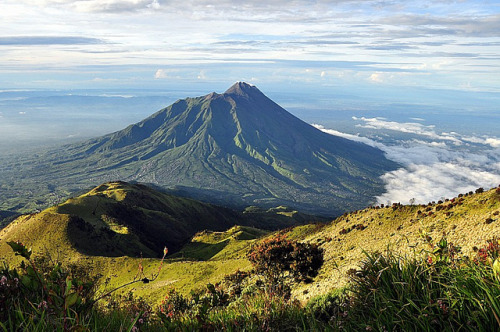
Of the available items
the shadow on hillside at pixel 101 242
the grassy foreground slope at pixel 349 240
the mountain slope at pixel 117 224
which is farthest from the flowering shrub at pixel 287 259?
the shadow on hillside at pixel 101 242

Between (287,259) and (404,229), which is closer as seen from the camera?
(287,259)

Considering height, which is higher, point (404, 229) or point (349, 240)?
point (404, 229)

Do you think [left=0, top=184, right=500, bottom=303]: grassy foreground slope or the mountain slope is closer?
[left=0, top=184, right=500, bottom=303]: grassy foreground slope

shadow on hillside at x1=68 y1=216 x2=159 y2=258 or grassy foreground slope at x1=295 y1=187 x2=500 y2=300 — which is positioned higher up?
grassy foreground slope at x1=295 y1=187 x2=500 y2=300

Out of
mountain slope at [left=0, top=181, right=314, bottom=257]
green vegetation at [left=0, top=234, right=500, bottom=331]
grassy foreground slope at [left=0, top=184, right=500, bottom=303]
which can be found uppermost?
green vegetation at [left=0, top=234, right=500, bottom=331]

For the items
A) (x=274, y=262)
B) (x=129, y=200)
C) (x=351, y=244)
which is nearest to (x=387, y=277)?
(x=274, y=262)

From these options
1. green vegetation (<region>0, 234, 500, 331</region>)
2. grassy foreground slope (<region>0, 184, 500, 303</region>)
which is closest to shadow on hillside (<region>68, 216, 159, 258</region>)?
grassy foreground slope (<region>0, 184, 500, 303</region>)

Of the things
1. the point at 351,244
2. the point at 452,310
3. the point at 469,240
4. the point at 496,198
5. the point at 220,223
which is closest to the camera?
the point at 452,310

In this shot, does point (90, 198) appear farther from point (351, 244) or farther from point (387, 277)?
point (387, 277)

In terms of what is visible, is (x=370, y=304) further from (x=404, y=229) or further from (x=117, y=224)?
(x=117, y=224)

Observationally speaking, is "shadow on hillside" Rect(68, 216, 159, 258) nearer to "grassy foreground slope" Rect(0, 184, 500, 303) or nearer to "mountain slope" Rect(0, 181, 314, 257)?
"mountain slope" Rect(0, 181, 314, 257)

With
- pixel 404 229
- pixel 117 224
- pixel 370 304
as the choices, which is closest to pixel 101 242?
pixel 117 224
